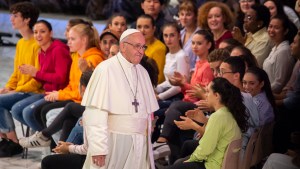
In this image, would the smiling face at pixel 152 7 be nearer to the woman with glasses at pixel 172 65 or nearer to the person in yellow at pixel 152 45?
the person in yellow at pixel 152 45

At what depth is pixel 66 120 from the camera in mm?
7926

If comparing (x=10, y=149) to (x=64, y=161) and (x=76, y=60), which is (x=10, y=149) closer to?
(x=76, y=60)

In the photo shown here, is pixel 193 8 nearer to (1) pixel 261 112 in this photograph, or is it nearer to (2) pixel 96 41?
(2) pixel 96 41

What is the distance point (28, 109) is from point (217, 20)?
7.33ft

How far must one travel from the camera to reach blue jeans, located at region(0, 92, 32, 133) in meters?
8.77

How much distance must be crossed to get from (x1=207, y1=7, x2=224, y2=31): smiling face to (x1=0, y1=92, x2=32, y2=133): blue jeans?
7.26 ft

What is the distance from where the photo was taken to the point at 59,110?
27.0 ft

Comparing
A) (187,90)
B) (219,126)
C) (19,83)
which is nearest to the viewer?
(219,126)

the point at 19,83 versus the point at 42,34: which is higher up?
the point at 42,34

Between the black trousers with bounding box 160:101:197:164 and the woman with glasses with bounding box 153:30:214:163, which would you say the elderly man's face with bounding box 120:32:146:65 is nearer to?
the woman with glasses with bounding box 153:30:214:163

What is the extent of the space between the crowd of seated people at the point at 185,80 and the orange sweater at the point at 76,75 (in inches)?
0.4

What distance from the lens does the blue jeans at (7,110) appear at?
8.77m

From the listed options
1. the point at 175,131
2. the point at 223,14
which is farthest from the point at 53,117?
the point at 223,14

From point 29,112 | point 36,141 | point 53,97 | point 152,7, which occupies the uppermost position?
point 152,7
